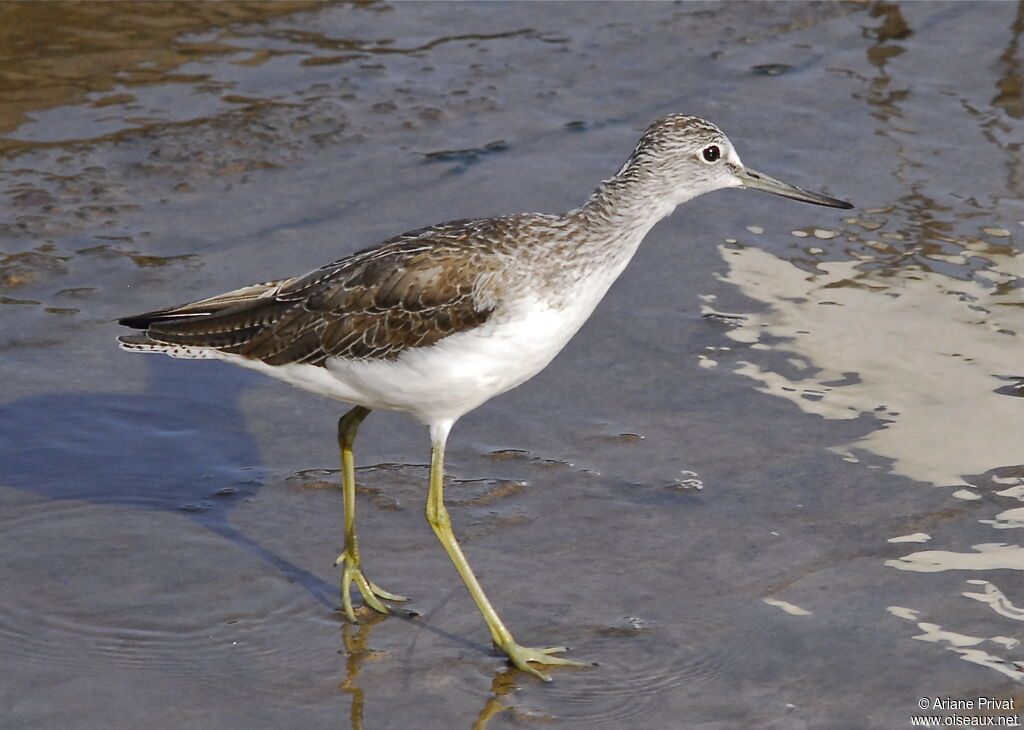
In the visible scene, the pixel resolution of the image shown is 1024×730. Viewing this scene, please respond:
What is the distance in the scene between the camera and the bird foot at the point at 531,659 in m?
6.49

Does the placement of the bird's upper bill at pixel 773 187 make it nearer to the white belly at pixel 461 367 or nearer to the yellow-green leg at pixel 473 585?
the white belly at pixel 461 367

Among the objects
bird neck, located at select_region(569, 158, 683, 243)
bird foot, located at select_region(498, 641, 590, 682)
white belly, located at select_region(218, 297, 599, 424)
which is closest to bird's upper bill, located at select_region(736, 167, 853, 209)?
bird neck, located at select_region(569, 158, 683, 243)

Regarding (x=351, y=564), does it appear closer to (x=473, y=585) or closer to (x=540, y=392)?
(x=473, y=585)

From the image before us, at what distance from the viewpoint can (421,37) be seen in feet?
44.0

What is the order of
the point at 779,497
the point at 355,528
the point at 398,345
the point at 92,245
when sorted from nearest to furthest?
the point at 398,345 → the point at 355,528 → the point at 779,497 → the point at 92,245

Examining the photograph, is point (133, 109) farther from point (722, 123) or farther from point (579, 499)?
point (579, 499)

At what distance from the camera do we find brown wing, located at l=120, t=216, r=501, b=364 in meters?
6.67

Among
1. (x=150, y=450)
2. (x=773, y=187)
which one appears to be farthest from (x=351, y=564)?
(x=773, y=187)

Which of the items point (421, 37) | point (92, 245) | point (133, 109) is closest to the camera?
point (92, 245)

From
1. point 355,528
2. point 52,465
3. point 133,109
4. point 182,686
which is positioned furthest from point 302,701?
point 133,109

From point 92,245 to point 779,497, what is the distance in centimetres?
538

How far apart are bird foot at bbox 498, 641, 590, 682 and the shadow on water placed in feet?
3.70

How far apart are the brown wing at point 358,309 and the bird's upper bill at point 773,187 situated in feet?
4.56

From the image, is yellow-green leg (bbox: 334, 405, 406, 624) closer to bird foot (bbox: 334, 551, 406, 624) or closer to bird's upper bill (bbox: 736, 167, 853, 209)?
bird foot (bbox: 334, 551, 406, 624)
